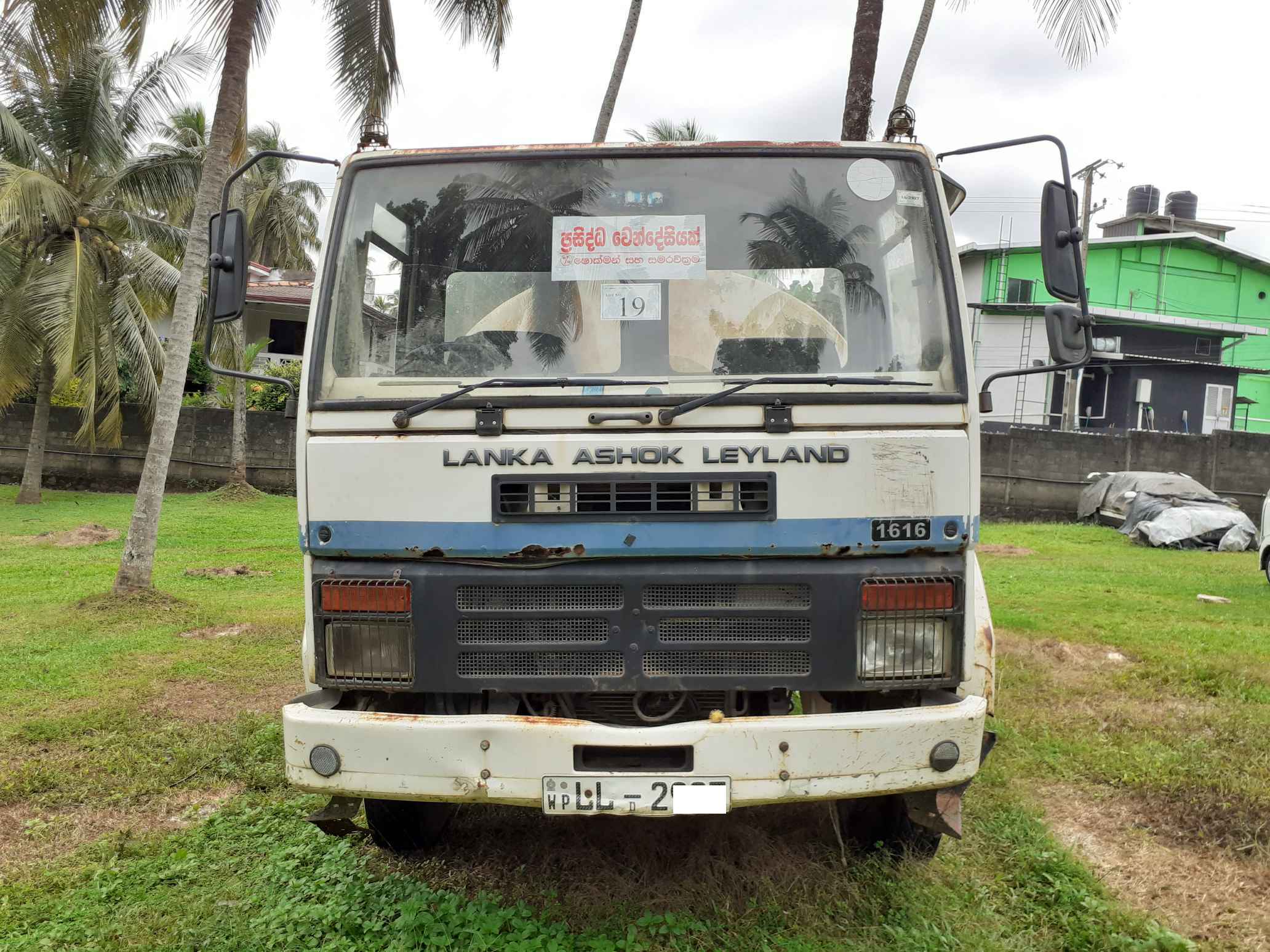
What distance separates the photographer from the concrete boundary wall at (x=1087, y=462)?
17.6 meters

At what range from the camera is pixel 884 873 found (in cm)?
366

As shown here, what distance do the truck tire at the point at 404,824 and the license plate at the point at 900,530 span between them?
1.92 metres

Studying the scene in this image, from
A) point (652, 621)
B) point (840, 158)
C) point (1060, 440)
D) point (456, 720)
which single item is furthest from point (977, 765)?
point (1060, 440)

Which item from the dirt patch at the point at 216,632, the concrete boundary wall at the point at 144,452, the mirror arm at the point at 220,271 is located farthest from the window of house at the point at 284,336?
the mirror arm at the point at 220,271

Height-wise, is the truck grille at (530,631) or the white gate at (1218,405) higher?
the white gate at (1218,405)

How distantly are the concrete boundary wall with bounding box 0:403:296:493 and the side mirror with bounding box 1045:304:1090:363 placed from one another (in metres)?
18.2

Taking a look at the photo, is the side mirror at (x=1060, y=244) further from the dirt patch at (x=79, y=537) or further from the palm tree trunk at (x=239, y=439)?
the palm tree trunk at (x=239, y=439)

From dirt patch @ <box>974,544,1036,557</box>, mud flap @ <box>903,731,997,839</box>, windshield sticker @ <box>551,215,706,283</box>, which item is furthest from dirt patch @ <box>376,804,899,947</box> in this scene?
dirt patch @ <box>974,544,1036,557</box>

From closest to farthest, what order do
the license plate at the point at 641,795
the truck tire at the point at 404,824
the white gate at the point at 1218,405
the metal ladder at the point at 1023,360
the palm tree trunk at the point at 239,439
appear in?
the license plate at the point at 641,795, the truck tire at the point at 404,824, the palm tree trunk at the point at 239,439, the metal ladder at the point at 1023,360, the white gate at the point at 1218,405

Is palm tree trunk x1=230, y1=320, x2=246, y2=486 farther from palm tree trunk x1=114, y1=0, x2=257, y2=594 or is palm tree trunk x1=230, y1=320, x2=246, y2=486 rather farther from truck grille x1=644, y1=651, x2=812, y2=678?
truck grille x1=644, y1=651, x2=812, y2=678

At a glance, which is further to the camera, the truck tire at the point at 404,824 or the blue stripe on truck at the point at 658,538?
the truck tire at the point at 404,824

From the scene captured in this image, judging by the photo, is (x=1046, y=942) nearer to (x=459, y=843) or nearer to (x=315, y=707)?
(x=459, y=843)

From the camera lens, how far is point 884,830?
3811mm

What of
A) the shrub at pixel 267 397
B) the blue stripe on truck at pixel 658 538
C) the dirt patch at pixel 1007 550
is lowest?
the dirt patch at pixel 1007 550
